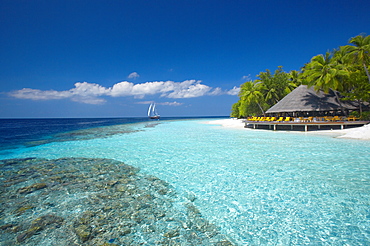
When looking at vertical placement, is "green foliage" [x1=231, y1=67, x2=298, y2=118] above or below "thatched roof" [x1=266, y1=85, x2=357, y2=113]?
above

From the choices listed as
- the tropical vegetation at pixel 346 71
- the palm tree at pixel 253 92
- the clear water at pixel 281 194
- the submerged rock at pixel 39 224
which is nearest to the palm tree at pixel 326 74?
the tropical vegetation at pixel 346 71

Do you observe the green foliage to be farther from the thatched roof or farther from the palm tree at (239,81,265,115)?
the thatched roof

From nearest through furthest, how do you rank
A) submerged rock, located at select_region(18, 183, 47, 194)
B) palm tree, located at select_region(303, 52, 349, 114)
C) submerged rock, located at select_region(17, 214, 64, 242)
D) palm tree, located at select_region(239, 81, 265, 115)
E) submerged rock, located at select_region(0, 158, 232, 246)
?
1. submerged rock, located at select_region(0, 158, 232, 246)
2. submerged rock, located at select_region(17, 214, 64, 242)
3. submerged rock, located at select_region(18, 183, 47, 194)
4. palm tree, located at select_region(303, 52, 349, 114)
5. palm tree, located at select_region(239, 81, 265, 115)

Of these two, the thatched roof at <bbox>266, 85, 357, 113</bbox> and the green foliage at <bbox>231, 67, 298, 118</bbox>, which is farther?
the green foliage at <bbox>231, 67, 298, 118</bbox>

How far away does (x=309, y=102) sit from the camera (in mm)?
24547

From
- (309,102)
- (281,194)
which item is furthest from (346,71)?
(281,194)

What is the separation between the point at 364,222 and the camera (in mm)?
3969

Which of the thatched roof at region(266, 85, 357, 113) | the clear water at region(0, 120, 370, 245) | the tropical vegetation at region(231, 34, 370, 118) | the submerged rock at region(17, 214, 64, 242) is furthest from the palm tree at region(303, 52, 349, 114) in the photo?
the submerged rock at region(17, 214, 64, 242)

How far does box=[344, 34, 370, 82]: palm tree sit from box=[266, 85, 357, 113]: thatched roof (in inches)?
175

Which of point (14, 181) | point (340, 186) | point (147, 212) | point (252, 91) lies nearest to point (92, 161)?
point (14, 181)

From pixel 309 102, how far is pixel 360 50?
7.27 metres

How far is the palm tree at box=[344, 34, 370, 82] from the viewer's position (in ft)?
68.4

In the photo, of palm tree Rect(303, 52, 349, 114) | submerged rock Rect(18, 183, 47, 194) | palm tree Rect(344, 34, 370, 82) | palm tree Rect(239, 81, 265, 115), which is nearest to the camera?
submerged rock Rect(18, 183, 47, 194)

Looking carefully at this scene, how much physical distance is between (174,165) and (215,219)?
4.99 metres
